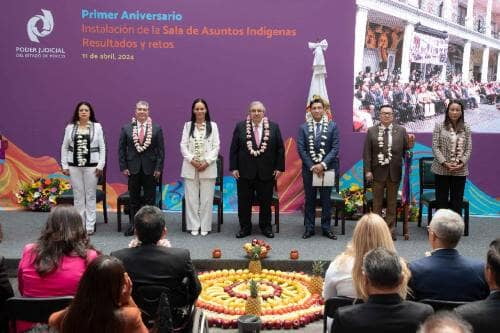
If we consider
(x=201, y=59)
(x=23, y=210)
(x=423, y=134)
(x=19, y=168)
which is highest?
(x=201, y=59)

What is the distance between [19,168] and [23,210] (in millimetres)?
563

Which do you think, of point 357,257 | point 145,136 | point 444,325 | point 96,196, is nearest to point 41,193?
point 96,196

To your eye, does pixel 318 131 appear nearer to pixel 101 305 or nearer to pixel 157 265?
pixel 157 265

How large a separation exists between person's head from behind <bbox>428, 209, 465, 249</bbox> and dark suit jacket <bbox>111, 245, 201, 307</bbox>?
130 centimetres

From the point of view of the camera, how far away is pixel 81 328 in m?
2.21

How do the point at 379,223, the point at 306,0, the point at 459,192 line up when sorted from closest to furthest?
the point at 379,223, the point at 459,192, the point at 306,0

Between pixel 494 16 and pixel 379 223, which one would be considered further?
pixel 494 16

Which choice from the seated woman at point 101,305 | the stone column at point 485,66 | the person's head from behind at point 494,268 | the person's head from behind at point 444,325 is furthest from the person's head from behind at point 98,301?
the stone column at point 485,66

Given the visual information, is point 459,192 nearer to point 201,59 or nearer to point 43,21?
point 201,59

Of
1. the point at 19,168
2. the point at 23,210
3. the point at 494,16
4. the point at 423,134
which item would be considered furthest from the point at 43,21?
the point at 494,16

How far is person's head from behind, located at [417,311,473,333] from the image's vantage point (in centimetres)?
188

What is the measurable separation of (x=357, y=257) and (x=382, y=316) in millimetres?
689

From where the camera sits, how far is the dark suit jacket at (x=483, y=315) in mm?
2451

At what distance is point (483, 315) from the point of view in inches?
97.2
